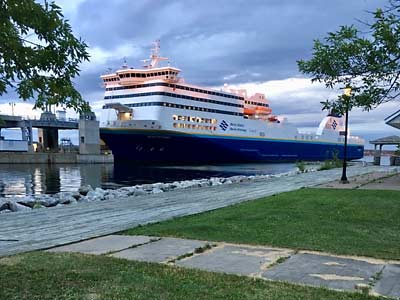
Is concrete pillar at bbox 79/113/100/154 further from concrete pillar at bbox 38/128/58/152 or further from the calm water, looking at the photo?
the calm water

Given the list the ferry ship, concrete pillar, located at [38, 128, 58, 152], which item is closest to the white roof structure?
the ferry ship

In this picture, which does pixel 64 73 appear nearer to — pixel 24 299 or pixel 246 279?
pixel 24 299

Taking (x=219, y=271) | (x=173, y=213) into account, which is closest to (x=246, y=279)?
(x=219, y=271)

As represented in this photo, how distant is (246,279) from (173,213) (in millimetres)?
5570

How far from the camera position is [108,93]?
68.6m

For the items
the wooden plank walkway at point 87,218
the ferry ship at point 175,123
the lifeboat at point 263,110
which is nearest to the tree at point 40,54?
the wooden plank walkway at point 87,218

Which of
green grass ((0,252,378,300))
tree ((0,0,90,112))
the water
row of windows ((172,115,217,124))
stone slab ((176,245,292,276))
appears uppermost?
row of windows ((172,115,217,124))

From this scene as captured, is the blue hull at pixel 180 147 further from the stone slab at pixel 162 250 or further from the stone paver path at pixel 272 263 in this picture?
the stone paver path at pixel 272 263

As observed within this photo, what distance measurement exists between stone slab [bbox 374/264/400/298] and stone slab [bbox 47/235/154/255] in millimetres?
3256

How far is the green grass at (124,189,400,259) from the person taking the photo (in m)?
6.09

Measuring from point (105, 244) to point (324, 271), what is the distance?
3138 mm

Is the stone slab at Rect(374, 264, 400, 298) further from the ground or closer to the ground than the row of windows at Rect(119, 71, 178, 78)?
closer to the ground

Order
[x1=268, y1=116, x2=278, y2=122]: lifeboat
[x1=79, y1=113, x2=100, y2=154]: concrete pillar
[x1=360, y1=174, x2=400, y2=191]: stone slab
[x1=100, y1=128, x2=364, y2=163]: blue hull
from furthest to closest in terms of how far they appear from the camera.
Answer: [x1=268, y1=116, x2=278, y2=122]: lifeboat, [x1=79, y1=113, x2=100, y2=154]: concrete pillar, [x1=100, y1=128, x2=364, y2=163]: blue hull, [x1=360, y1=174, x2=400, y2=191]: stone slab

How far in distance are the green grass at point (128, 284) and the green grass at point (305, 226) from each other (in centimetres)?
185
